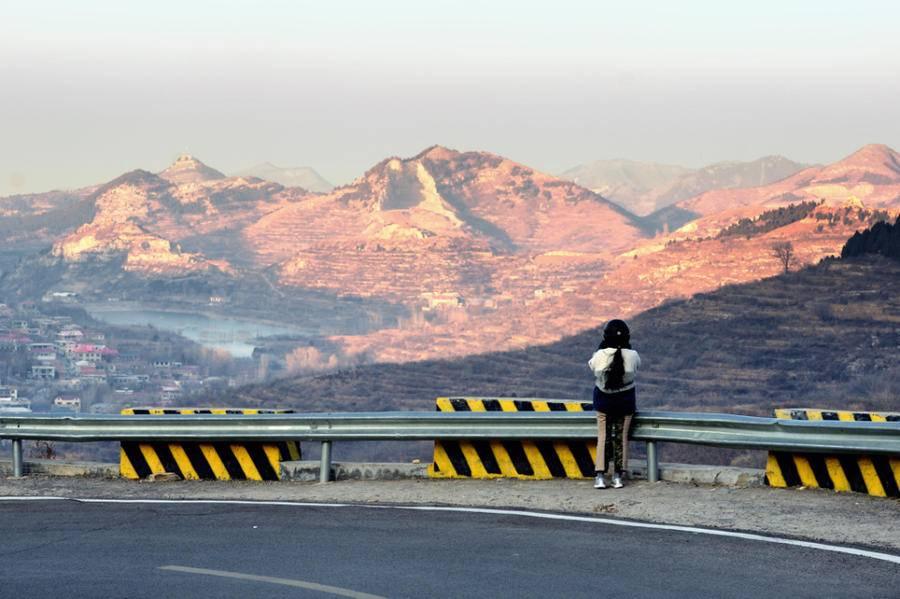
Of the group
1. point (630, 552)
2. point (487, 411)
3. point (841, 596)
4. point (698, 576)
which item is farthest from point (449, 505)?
point (841, 596)

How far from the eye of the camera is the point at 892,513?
11094mm

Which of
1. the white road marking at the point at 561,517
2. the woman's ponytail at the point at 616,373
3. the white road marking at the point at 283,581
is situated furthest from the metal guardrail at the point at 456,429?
the white road marking at the point at 283,581

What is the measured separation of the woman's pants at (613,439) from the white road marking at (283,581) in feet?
13.9

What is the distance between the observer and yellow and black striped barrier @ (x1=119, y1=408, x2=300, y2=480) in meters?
14.5

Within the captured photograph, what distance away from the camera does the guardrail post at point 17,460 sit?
15.1 meters

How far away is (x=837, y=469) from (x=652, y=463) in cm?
160

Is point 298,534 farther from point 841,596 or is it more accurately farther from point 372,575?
point 841,596

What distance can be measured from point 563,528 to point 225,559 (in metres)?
2.49

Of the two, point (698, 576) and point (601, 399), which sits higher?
point (601, 399)

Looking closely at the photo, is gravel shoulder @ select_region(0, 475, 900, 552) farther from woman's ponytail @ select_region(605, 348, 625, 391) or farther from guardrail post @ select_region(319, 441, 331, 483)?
woman's ponytail @ select_region(605, 348, 625, 391)

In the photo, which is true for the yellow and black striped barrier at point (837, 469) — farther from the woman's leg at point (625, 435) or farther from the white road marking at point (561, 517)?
the white road marking at point (561, 517)

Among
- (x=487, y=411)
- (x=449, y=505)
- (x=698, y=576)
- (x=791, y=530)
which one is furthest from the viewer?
(x=487, y=411)

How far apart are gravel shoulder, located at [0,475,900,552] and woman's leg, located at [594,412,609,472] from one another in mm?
237

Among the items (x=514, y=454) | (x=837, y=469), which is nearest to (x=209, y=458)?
(x=514, y=454)
